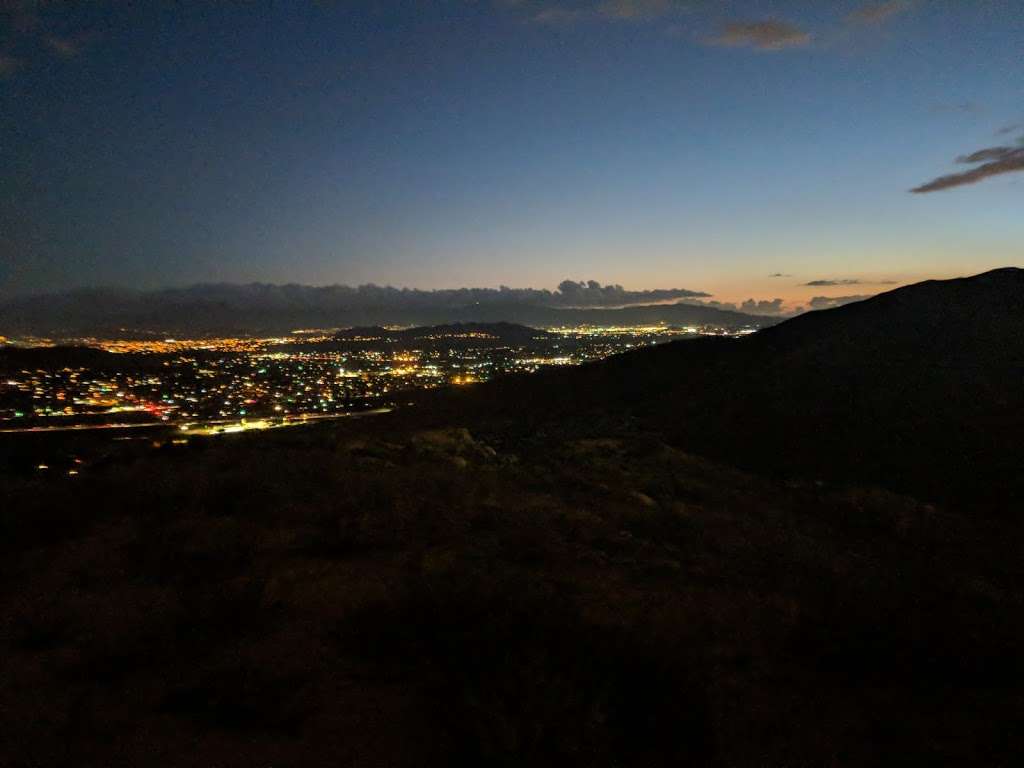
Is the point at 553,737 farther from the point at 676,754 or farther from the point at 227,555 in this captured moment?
the point at 227,555

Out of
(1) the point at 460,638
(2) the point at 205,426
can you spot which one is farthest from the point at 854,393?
(2) the point at 205,426

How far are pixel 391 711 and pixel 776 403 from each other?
2914cm

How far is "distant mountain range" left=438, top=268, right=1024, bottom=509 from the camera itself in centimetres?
2048

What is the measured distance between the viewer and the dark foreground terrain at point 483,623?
3203 millimetres

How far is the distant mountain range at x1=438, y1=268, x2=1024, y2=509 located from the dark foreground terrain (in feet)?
24.9

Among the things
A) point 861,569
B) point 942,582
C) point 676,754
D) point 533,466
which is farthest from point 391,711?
point 533,466

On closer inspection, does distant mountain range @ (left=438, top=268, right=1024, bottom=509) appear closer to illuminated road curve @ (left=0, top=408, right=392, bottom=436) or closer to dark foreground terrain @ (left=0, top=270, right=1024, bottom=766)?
dark foreground terrain @ (left=0, top=270, right=1024, bottom=766)

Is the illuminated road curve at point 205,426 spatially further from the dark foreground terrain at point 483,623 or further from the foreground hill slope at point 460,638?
the foreground hill slope at point 460,638

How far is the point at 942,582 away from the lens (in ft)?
23.2

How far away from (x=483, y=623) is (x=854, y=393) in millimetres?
29905

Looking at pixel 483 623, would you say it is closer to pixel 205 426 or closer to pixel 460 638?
pixel 460 638

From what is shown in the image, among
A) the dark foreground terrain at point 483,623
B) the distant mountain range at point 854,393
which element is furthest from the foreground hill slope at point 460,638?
the distant mountain range at point 854,393

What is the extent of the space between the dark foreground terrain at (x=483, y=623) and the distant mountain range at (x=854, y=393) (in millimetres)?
7604

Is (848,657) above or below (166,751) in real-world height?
below
